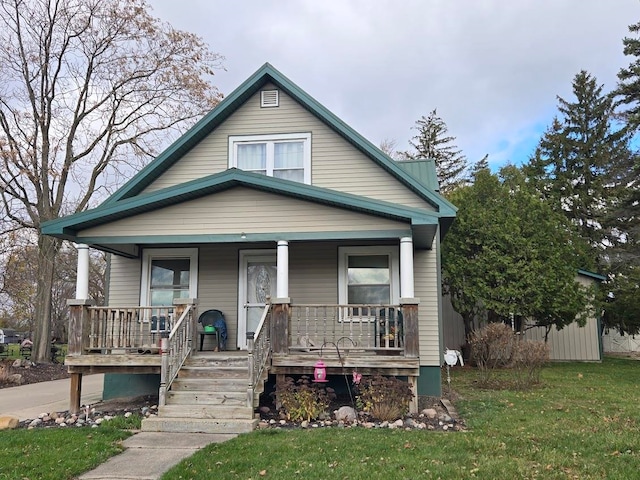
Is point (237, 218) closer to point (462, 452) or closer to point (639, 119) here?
point (462, 452)

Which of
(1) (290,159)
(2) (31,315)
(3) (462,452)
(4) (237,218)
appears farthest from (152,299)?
(2) (31,315)

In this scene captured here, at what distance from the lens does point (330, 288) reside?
11102mm

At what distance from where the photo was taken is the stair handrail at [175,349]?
26.6ft

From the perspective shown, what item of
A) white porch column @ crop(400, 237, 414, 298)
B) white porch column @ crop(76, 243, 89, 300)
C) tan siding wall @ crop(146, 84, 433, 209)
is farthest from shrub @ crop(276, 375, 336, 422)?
tan siding wall @ crop(146, 84, 433, 209)

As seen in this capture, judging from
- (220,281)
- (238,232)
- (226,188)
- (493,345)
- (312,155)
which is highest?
(312,155)

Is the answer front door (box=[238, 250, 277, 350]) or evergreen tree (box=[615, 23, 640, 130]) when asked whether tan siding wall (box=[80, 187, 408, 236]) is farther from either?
evergreen tree (box=[615, 23, 640, 130])

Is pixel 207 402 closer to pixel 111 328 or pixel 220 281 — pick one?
pixel 111 328

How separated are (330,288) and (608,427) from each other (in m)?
5.60

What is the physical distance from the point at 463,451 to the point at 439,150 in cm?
3547

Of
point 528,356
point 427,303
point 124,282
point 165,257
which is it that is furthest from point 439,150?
point 124,282

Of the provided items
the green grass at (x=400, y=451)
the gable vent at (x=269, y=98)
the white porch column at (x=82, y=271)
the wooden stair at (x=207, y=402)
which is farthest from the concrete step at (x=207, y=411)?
the gable vent at (x=269, y=98)

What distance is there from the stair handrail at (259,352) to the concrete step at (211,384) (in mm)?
316

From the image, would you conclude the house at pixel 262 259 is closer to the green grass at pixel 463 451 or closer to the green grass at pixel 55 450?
the green grass at pixel 55 450

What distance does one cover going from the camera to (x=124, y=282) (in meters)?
11.8
